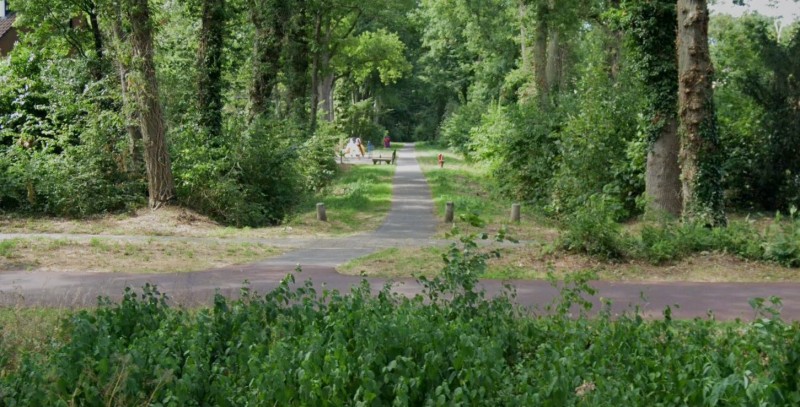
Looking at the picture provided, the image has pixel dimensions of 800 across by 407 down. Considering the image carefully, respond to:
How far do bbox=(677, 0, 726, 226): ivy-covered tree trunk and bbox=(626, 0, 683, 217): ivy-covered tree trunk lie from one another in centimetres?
215

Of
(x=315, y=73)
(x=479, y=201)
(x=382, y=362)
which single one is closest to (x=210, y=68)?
(x=479, y=201)

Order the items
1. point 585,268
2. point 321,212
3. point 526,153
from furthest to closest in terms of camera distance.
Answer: point 526,153
point 321,212
point 585,268

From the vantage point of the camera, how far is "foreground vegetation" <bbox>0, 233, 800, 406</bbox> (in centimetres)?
504

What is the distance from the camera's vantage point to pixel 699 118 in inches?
587

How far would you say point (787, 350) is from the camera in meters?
5.56

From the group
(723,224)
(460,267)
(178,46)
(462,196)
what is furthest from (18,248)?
(178,46)

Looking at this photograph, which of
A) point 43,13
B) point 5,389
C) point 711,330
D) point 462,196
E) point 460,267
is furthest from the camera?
point 462,196

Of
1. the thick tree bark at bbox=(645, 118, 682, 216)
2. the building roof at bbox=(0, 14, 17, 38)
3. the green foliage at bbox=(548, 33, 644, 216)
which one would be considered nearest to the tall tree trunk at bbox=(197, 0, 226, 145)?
the green foliage at bbox=(548, 33, 644, 216)

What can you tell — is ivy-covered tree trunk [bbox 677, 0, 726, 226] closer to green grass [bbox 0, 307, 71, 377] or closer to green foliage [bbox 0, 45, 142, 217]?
green grass [bbox 0, 307, 71, 377]

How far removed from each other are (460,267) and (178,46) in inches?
994

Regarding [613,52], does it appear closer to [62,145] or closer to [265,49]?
[265,49]

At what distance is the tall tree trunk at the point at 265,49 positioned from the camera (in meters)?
26.8

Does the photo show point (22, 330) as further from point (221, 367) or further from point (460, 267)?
point (460, 267)

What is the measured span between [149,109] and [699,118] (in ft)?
40.3
